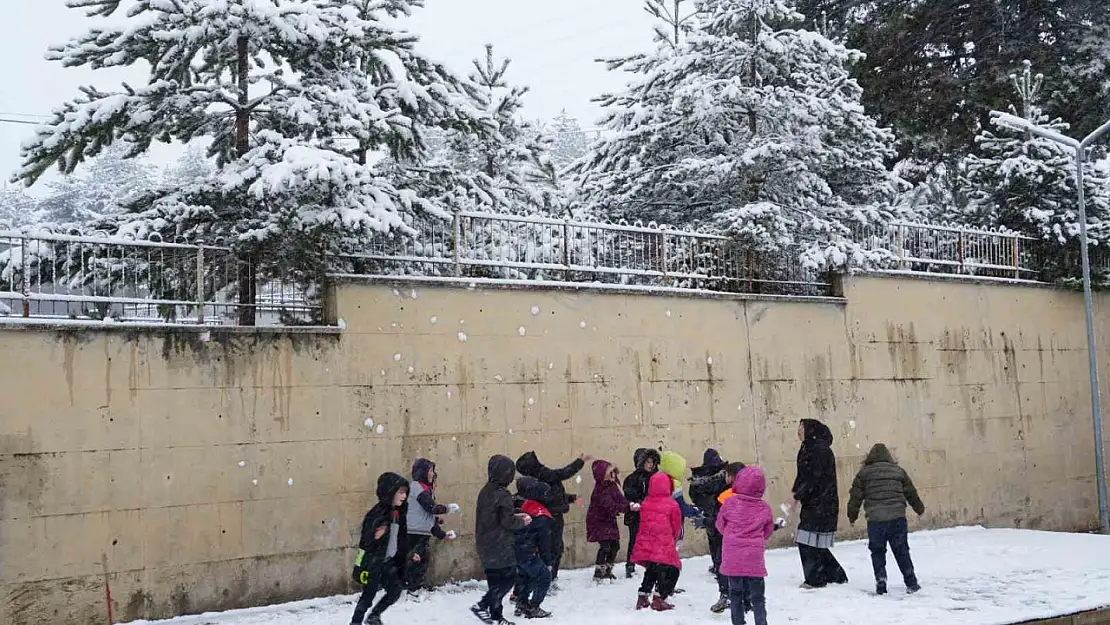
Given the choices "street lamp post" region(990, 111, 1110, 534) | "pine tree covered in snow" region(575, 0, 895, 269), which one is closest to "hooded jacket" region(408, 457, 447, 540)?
"pine tree covered in snow" region(575, 0, 895, 269)

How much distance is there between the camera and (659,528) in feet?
33.1

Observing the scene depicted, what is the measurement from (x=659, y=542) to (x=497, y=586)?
5.15ft

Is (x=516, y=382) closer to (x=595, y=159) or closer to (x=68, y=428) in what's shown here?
(x=68, y=428)

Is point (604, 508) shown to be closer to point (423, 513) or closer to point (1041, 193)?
point (423, 513)

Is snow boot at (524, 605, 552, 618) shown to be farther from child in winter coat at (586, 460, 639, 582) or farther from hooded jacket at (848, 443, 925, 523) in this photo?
hooded jacket at (848, 443, 925, 523)

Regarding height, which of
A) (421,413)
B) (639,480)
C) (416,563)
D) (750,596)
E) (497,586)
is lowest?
(750,596)

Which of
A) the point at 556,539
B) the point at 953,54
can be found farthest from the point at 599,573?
the point at 953,54

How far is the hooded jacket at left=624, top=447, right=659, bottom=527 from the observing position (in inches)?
443

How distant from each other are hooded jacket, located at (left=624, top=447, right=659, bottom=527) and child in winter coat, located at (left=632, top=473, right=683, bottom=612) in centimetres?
81

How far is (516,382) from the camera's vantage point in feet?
40.6

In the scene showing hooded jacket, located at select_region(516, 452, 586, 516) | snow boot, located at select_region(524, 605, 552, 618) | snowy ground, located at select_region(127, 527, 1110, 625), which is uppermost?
hooded jacket, located at select_region(516, 452, 586, 516)

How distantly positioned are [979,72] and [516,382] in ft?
56.6

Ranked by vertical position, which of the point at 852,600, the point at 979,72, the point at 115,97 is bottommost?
the point at 852,600

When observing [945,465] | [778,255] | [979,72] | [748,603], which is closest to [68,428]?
[748,603]
